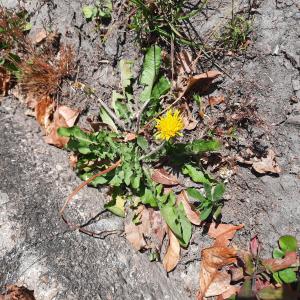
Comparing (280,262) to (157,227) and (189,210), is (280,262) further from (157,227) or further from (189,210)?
(157,227)

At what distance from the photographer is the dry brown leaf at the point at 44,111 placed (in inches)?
125

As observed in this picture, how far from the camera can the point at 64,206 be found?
271 cm

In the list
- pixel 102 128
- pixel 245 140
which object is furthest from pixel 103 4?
pixel 245 140

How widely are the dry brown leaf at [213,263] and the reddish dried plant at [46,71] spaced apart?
1.69m

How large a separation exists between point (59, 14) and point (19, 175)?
130 cm

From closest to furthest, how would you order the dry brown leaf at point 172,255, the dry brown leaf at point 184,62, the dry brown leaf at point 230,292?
the dry brown leaf at point 230,292, the dry brown leaf at point 172,255, the dry brown leaf at point 184,62

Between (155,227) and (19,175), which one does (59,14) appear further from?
(155,227)

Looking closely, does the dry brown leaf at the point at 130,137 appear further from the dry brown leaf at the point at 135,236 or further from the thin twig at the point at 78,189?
the dry brown leaf at the point at 135,236

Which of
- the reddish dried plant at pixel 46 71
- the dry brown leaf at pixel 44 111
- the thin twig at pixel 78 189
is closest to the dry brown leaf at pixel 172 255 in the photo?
the thin twig at pixel 78 189

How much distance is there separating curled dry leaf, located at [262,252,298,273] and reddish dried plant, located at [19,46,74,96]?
198 cm

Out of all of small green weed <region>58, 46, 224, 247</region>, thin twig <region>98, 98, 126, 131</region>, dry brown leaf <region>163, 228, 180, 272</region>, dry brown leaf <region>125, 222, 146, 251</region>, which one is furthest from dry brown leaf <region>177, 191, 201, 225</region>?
thin twig <region>98, 98, 126, 131</region>

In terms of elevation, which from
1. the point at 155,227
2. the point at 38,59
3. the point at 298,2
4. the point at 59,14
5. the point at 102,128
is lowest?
the point at 155,227

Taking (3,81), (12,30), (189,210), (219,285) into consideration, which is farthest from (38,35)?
(219,285)

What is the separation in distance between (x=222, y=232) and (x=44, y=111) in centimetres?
162
